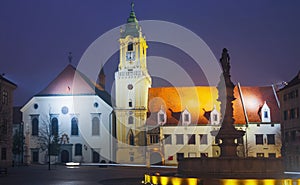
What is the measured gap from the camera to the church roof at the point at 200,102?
67.6 metres

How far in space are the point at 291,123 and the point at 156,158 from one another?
70.4 feet

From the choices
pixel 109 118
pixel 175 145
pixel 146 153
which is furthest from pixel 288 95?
pixel 109 118

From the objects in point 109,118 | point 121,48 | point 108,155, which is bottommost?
point 108,155

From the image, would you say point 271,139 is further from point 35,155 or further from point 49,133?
point 35,155

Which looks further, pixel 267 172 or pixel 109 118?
pixel 109 118

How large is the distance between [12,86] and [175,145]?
82.4 ft

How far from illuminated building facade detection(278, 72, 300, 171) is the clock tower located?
71.7 feet

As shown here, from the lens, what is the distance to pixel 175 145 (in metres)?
66.4

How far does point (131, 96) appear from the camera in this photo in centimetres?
7088

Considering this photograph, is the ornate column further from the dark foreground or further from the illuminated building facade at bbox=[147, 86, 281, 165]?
the illuminated building facade at bbox=[147, 86, 281, 165]

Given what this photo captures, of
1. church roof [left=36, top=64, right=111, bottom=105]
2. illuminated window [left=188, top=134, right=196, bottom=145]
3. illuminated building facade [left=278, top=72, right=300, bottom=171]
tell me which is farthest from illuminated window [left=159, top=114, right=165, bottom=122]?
illuminated building facade [left=278, top=72, right=300, bottom=171]

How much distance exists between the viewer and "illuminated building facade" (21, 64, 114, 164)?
229 ft

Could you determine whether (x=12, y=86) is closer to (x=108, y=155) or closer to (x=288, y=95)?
(x=108, y=155)

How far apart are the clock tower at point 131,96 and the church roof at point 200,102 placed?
204cm
